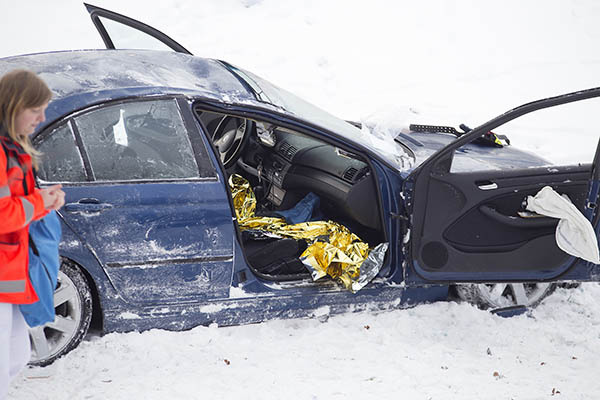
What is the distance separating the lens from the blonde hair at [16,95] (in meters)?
2.18

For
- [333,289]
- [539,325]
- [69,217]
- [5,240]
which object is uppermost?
[5,240]

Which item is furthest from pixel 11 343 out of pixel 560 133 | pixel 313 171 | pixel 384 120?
pixel 560 133

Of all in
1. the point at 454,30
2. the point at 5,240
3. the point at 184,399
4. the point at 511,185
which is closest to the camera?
the point at 5,240

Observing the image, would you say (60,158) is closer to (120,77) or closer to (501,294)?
(120,77)

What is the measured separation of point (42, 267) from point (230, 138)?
291 centimetres

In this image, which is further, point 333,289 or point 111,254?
point 333,289

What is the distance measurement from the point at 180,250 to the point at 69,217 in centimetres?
59

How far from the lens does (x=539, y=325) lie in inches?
161

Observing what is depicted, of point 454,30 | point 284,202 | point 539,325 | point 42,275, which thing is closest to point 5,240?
point 42,275

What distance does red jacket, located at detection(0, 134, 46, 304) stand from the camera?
220cm

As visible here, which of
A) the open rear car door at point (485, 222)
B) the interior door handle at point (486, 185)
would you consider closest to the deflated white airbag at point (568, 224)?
the open rear car door at point (485, 222)

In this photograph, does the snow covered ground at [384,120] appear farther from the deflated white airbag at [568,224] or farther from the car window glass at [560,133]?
the deflated white airbag at [568,224]

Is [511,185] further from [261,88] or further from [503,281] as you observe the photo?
[261,88]

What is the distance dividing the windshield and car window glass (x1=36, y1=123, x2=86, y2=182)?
3.60 feet
